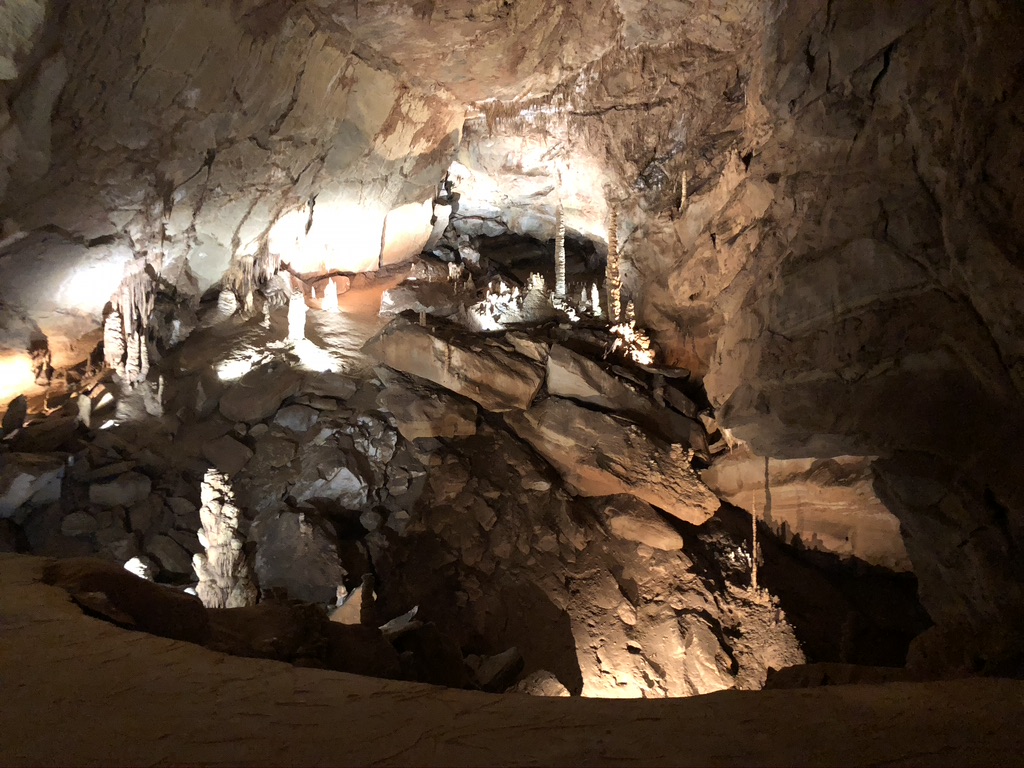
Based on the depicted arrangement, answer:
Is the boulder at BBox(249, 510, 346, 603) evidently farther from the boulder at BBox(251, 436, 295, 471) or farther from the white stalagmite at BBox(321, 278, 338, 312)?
the white stalagmite at BBox(321, 278, 338, 312)

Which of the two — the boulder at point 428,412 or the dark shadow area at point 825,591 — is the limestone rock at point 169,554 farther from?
the dark shadow area at point 825,591

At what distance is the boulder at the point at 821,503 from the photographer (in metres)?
9.12

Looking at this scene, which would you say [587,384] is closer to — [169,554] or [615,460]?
[615,460]

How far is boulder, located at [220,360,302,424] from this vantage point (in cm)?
1226

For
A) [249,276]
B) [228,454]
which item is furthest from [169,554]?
[249,276]

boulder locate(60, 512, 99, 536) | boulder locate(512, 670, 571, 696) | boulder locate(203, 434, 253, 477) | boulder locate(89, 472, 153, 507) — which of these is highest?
boulder locate(203, 434, 253, 477)

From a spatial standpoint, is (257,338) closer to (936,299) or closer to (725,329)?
(725,329)

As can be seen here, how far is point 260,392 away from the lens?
Result: 1245 cm

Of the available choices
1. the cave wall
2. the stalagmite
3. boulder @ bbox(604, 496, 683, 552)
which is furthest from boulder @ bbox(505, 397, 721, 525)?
the stalagmite

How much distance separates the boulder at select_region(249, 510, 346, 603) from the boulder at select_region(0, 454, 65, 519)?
388 centimetres

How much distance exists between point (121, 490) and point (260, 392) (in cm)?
318


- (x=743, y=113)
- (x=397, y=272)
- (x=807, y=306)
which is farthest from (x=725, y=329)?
(x=397, y=272)

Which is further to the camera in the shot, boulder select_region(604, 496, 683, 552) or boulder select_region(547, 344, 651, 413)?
boulder select_region(547, 344, 651, 413)

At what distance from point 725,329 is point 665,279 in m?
5.84
